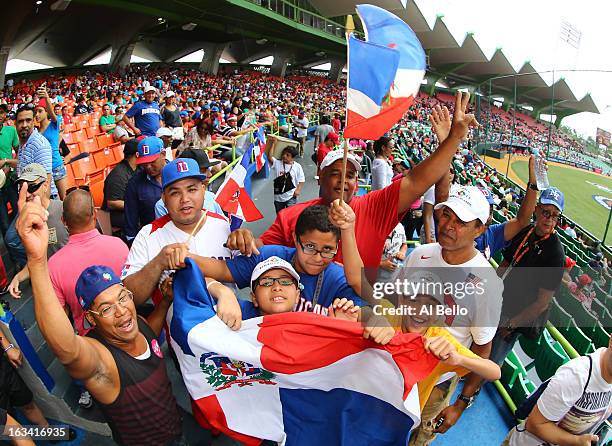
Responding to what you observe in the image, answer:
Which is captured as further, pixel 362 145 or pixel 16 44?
pixel 16 44

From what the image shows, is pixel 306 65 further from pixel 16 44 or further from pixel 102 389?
pixel 102 389

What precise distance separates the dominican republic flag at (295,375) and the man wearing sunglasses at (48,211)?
5.45 ft

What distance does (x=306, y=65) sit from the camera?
203 ft

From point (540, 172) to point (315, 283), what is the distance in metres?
2.79

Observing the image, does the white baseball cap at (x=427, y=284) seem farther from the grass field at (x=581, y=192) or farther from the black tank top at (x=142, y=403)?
the grass field at (x=581, y=192)

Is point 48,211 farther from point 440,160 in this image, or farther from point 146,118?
point 146,118

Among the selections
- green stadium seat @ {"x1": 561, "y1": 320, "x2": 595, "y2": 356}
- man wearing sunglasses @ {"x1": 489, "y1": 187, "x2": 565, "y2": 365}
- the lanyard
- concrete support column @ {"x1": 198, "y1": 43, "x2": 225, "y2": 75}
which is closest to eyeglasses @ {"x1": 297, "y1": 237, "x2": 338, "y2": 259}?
the lanyard

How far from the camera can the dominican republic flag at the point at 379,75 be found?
7.86 ft

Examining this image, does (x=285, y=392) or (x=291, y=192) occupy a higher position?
(x=291, y=192)

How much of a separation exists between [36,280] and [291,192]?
199 inches

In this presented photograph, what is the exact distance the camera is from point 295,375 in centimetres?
214

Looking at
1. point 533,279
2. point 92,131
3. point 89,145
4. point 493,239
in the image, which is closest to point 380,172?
point 493,239

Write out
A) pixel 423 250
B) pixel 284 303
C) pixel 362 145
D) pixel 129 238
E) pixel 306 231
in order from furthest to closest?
pixel 362 145 → pixel 129 238 → pixel 423 250 → pixel 306 231 → pixel 284 303

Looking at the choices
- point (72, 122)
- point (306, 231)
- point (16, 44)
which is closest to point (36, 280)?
point (306, 231)
